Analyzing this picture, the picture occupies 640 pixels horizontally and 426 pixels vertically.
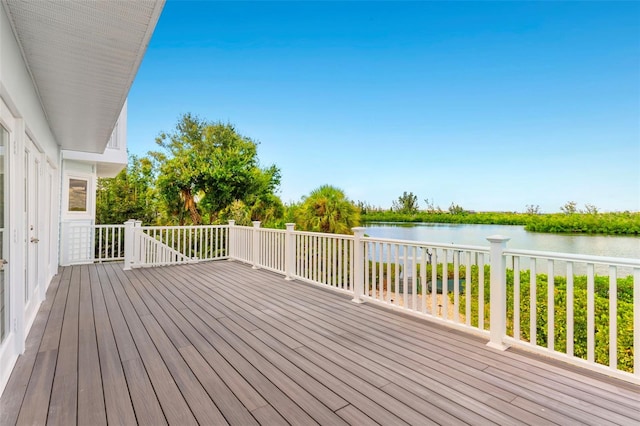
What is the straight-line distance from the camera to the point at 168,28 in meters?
11.6

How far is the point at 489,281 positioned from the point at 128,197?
1557cm

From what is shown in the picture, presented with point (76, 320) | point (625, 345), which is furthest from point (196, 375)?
point (625, 345)

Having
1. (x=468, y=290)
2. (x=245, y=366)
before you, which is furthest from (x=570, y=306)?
(x=245, y=366)

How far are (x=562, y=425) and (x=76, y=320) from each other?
4.42m

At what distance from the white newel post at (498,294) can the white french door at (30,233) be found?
14.8 feet

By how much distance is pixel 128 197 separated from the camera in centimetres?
1418

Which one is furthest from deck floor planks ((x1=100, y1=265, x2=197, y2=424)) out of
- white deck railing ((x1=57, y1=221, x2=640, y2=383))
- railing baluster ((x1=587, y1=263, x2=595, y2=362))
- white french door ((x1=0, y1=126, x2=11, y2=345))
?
railing baluster ((x1=587, y1=263, x2=595, y2=362))

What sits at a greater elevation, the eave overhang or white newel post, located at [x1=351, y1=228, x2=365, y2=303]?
the eave overhang

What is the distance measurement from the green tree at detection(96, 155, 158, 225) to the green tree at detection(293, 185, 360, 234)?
7887mm

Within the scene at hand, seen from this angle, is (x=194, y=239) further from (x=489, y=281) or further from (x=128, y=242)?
(x=489, y=281)

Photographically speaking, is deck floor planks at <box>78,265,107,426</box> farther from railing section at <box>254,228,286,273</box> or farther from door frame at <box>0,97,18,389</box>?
railing section at <box>254,228,286,273</box>

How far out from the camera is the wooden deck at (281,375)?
1669 millimetres

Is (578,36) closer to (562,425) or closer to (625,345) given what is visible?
(625,345)

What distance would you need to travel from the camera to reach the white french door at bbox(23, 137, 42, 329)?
303 cm
